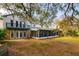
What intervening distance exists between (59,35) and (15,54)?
0.54 metres

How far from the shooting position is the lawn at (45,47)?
8.92 ft

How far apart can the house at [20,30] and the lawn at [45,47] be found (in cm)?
6

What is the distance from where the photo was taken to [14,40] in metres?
2.75

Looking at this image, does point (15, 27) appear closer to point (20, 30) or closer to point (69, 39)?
point (20, 30)

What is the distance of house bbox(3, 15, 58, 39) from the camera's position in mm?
2725

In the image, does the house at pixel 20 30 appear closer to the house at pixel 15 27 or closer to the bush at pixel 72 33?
the house at pixel 15 27

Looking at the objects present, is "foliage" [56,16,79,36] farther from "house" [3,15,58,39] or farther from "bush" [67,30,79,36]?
"house" [3,15,58,39]

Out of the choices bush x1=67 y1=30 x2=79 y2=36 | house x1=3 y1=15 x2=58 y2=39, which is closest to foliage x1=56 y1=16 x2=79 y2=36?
bush x1=67 y1=30 x2=79 y2=36

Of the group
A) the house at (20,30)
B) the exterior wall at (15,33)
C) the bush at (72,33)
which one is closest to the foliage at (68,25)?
the bush at (72,33)

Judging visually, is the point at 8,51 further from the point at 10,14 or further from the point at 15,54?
the point at 10,14

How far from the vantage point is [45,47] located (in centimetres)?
274

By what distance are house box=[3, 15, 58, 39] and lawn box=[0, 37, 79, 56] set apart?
57mm

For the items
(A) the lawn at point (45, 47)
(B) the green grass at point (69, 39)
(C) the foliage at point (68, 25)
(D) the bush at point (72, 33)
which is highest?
(C) the foliage at point (68, 25)

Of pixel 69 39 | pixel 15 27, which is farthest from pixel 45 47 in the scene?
pixel 15 27
